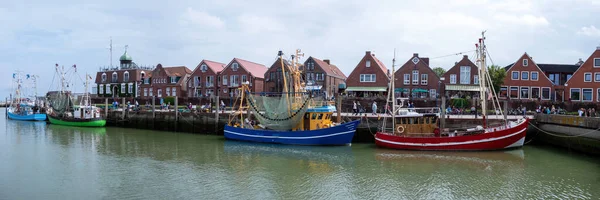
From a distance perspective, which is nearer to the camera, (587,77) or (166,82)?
(587,77)

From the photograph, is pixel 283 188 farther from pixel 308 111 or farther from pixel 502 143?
pixel 502 143

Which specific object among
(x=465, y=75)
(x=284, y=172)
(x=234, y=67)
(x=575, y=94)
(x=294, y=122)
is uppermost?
(x=234, y=67)

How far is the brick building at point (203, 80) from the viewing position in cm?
6931

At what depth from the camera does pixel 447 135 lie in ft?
96.5

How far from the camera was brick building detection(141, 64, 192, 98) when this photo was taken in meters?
73.4

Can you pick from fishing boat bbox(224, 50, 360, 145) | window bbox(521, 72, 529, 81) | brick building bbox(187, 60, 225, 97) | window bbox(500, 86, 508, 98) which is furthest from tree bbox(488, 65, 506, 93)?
brick building bbox(187, 60, 225, 97)

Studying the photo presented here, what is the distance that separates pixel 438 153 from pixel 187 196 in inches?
672

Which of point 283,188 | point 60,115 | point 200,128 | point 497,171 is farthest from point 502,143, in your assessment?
point 60,115

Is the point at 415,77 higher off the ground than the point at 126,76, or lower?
lower

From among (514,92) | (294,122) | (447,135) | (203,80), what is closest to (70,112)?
(203,80)

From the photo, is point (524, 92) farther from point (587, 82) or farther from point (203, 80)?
point (203, 80)

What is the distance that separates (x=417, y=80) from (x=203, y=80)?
34.4 m

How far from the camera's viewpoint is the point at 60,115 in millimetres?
52844

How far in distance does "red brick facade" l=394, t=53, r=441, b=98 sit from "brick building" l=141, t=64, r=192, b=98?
3734 centimetres
